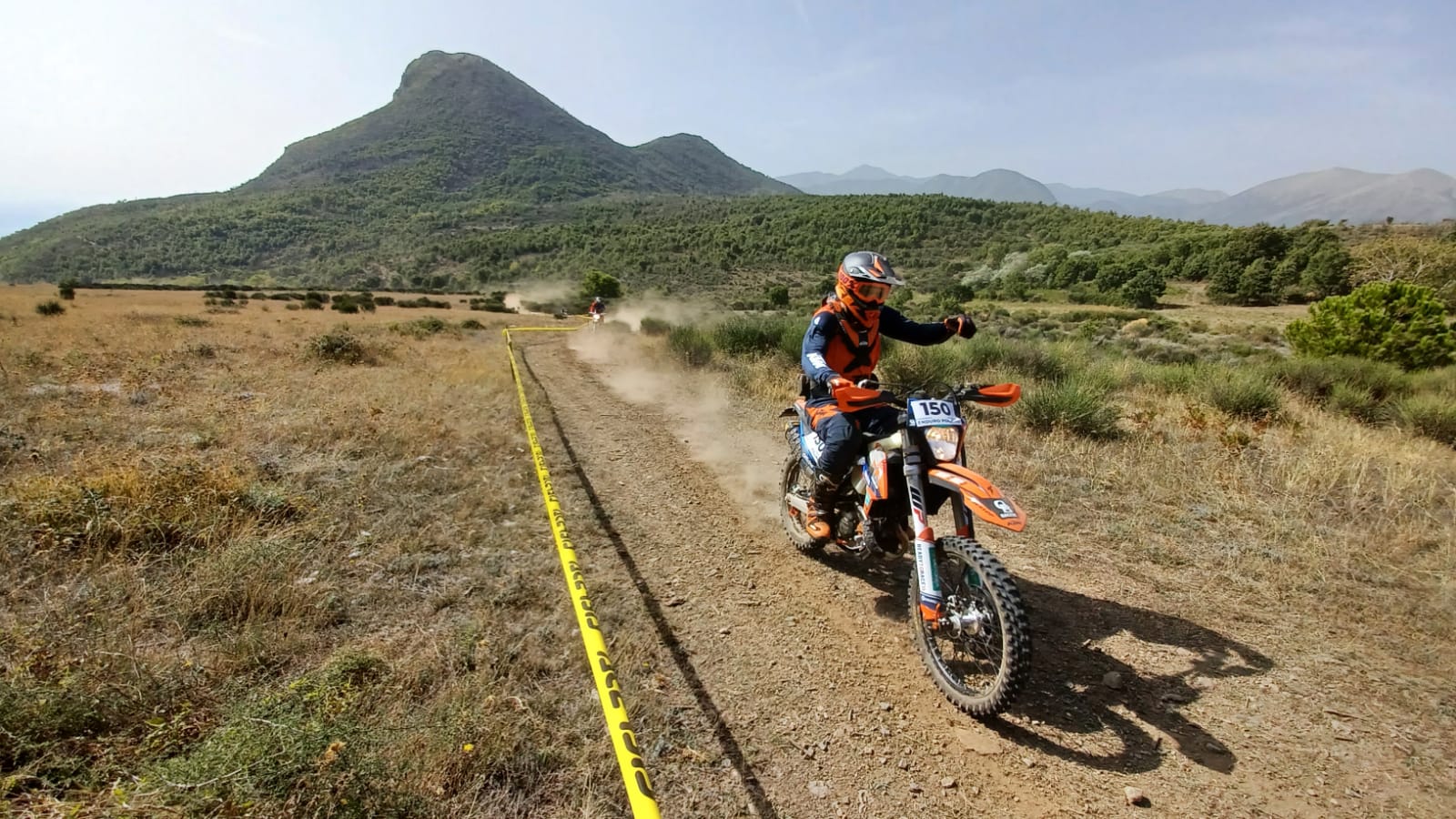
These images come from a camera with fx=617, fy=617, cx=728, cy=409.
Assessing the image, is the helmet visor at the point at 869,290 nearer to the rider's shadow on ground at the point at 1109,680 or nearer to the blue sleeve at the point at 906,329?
the blue sleeve at the point at 906,329

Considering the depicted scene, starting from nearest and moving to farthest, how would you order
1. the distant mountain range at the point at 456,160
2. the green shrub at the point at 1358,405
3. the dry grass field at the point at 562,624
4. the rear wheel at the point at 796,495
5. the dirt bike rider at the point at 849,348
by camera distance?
the dry grass field at the point at 562,624
the dirt bike rider at the point at 849,348
the rear wheel at the point at 796,495
the green shrub at the point at 1358,405
the distant mountain range at the point at 456,160

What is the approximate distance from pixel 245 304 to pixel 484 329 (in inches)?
750

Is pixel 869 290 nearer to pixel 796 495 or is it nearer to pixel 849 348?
pixel 849 348

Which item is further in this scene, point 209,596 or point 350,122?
point 350,122

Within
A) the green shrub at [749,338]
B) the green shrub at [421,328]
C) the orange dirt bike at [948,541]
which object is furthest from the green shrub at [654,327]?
the orange dirt bike at [948,541]

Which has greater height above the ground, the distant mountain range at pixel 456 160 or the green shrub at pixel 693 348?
the distant mountain range at pixel 456 160

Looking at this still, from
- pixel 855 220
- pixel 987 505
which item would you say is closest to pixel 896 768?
pixel 987 505

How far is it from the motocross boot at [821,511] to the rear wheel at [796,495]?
0.25 metres

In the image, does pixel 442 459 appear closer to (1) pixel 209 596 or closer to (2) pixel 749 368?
(1) pixel 209 596

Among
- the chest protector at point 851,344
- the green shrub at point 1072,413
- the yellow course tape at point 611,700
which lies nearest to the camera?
the yellow course tape at point 611,700

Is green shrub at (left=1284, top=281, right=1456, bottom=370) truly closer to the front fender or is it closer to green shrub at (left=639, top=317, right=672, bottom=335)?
the front fender

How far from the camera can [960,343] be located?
46.0 ft

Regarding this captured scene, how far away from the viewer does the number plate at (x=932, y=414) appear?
11.3ft

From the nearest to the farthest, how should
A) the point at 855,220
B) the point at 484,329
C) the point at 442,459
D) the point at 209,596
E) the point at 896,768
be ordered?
the point at 896,768 < the point at 209,596 < the point at 442,459 < the point at 484,329 < the point at 855,220
